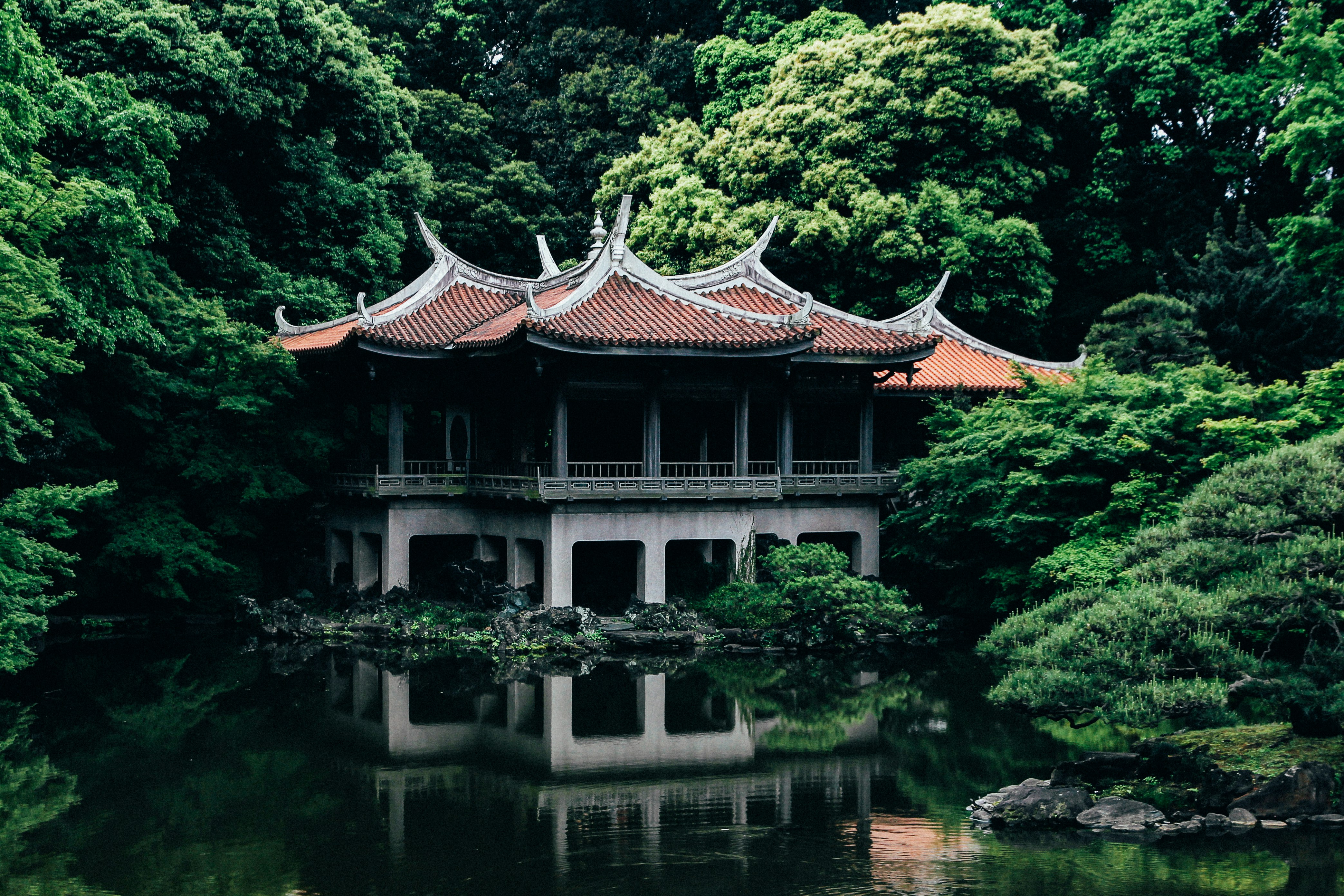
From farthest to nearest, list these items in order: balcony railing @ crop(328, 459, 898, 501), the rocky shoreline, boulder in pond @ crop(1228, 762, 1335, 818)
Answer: balcony railing @ crop(328, 459, 898, 501) → boulder in pond @ crop(1228, 762, 1335, 818) → the rocky shoreline

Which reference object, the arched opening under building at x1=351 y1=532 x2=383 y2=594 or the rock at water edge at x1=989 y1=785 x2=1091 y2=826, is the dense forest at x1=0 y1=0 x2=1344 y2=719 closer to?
the rock at water edge at x1=989 y1=785 x2=1091 y2=826

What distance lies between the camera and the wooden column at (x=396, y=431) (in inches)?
1080

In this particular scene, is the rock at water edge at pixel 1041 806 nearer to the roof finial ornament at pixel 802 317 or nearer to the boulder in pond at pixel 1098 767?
the boulder in pond at pixel 1098 767

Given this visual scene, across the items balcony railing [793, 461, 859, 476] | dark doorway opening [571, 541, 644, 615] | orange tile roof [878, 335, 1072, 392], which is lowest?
dark doorway opening [571, 541, 644, 615]

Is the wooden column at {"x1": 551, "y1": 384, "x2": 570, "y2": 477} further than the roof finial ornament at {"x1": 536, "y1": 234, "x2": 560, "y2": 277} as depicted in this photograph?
No

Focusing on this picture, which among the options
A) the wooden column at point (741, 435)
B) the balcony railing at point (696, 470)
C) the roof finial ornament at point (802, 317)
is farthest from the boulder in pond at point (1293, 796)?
the balcony railing at point (696, 470)

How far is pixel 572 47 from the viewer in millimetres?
44031

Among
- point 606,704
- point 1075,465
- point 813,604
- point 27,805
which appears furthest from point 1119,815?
point 813,604

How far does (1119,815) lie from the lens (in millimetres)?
13039

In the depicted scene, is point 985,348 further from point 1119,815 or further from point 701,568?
point 1119,815

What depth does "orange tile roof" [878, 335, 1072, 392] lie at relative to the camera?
30047 mm

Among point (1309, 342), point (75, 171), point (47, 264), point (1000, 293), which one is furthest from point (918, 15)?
point (47, 264)

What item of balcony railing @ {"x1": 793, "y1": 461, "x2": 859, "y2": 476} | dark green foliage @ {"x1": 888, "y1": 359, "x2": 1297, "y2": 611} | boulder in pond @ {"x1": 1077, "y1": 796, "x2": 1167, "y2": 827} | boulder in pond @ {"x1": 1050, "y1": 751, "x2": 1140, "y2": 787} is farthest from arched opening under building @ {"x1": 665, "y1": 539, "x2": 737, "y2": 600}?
boulder in pond @ {"x1": 1077, "y1": 796, "x2": 1167, "y2": 827}

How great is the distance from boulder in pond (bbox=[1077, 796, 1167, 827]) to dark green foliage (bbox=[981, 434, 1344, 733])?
912 mm
